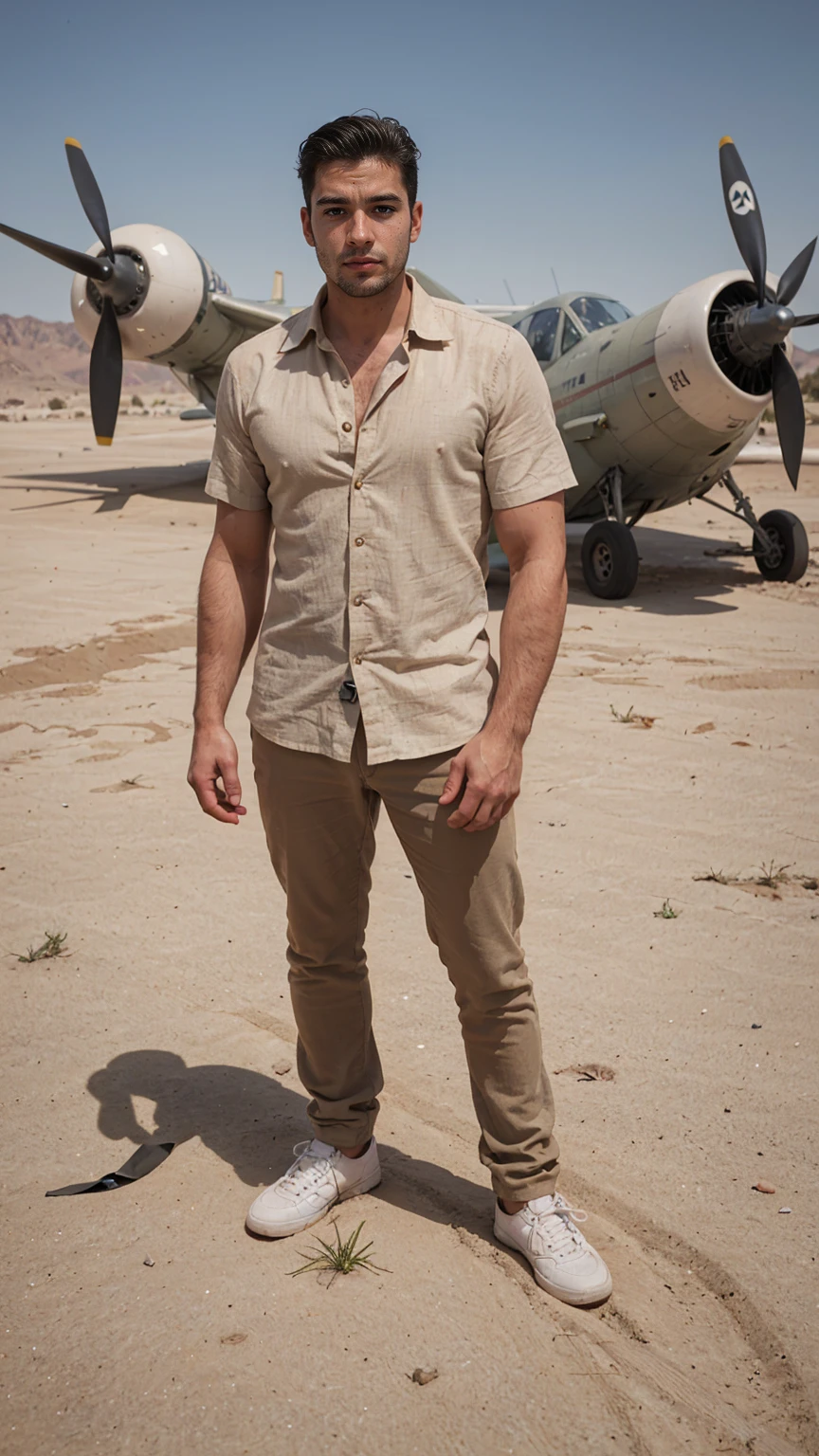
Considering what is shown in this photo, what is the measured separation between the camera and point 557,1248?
7.32ft

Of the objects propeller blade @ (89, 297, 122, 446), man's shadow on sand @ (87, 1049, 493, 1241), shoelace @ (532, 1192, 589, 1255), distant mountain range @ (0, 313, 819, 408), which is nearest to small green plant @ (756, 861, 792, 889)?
man's shadow on sand @ (87, 1049, 493, 1241)

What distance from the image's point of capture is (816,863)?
434cm

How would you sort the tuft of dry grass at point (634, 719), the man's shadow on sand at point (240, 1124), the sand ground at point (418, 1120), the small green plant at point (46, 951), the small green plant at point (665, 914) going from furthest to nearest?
the tuft of dry grass at point (634, 719), the small green plant at point (665, 914), the small green plant at point (46, 951), the man's shadow on sand at point (240, 1124), the sand ground at point (418, 1120)

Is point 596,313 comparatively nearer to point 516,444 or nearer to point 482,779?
point 516,444

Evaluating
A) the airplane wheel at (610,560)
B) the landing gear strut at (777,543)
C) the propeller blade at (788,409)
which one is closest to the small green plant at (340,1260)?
the propeller blade at (788,409)

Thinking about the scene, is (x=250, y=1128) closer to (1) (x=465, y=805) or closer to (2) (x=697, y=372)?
(1) (x=465, y=805)

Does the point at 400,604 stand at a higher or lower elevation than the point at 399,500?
lower

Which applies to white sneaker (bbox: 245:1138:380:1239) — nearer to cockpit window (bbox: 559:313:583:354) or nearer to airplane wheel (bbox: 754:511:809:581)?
airplane wheel (bbox: 754:511:809:581)

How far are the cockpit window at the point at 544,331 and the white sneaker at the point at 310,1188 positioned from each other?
376 inches

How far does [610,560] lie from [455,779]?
8219mm

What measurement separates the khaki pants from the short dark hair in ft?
3.69

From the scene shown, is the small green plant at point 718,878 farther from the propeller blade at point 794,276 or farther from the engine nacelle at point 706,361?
the propeller blade at point 794,276

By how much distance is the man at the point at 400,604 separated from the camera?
2062 mm

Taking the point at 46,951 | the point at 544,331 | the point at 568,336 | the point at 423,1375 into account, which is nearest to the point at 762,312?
the point at 568,336
